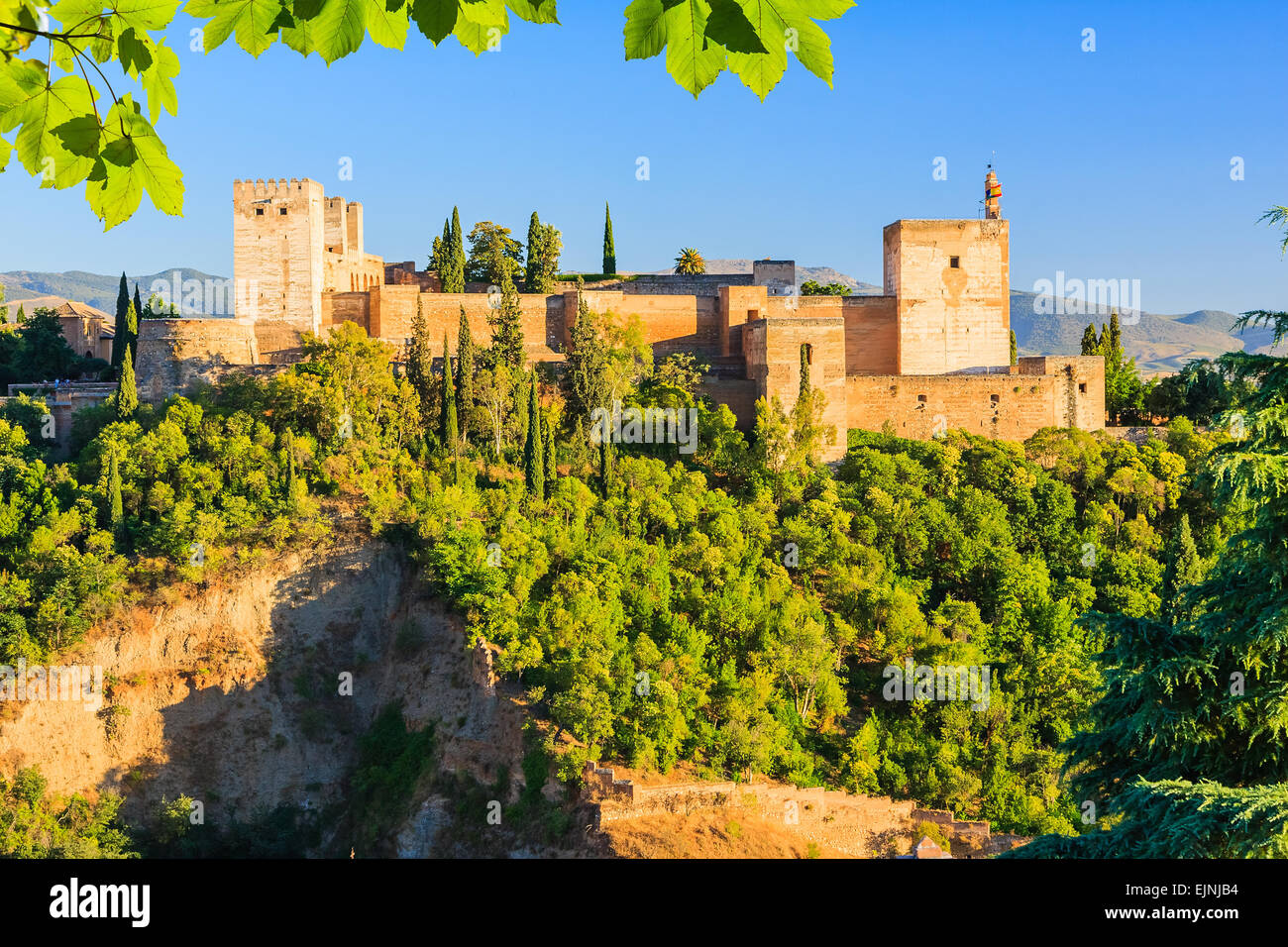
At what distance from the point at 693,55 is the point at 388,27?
2.47 feet

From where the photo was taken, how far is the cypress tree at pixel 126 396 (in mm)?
25375

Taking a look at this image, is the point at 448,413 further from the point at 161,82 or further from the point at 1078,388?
the point at 161,82

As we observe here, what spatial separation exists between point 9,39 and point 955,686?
20.2 meters

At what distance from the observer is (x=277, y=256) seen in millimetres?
28125

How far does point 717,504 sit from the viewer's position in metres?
24.4

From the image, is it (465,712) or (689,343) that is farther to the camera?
(689,343)

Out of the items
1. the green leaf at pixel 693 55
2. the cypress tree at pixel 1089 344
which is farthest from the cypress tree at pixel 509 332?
the green leaf at pixel 693 55

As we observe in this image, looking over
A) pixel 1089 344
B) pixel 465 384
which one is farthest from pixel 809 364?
pixel 1089 344

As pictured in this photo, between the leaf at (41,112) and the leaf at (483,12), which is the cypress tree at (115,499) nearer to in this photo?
the leaf at (41,112)

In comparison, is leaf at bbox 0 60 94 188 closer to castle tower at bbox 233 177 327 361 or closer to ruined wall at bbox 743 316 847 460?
ruined wall at bbox 743 316 847 460

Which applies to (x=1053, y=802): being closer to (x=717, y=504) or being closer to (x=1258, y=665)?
(x=717, y=504)

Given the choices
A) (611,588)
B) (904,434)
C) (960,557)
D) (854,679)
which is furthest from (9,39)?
(904,434)

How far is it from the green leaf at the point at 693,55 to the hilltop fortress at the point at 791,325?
930 inches

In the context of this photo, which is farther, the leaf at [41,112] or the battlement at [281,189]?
the battlement at [281,189]
